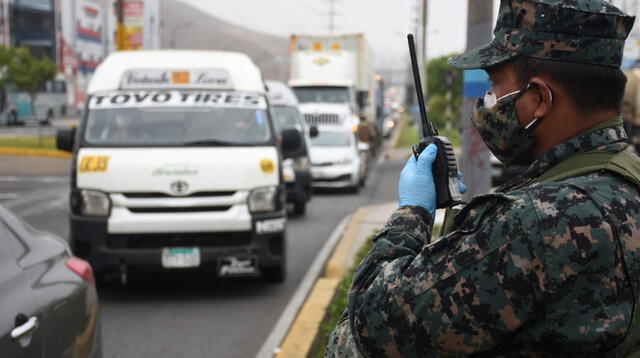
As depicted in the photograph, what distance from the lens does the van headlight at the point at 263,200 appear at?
7695 millimetres

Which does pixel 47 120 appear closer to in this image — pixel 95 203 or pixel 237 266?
pixel 95 203

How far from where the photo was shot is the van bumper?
7379mm

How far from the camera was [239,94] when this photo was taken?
28.3 ft

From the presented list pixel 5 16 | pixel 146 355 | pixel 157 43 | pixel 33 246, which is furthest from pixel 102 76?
pixel 157 43

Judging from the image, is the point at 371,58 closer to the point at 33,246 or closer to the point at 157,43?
the point at 33,246

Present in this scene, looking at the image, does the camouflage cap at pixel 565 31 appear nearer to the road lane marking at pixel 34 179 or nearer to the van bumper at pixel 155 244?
the van bumper at pixel 155 244

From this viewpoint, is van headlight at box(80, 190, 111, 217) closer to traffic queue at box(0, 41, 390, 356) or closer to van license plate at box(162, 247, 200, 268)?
traffic queue at box(0, 41, 390, 356)

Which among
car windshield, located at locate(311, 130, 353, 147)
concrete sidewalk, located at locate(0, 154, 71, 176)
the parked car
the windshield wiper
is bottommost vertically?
concrete sidewalk, located at locate(0, 154, 71, 176)

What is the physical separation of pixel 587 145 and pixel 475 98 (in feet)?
18.8

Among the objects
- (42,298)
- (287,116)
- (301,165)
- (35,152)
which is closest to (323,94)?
(35,152)

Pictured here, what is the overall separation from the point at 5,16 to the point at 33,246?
6426 centimetres

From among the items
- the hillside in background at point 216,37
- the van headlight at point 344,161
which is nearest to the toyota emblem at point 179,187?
the van headlight at point 344,161

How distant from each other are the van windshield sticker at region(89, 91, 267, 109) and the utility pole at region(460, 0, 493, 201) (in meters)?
2.05

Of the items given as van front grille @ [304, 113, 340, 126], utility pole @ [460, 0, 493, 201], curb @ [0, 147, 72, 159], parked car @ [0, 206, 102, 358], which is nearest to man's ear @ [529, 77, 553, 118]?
parked car @ [0, 206, 102, 358]
